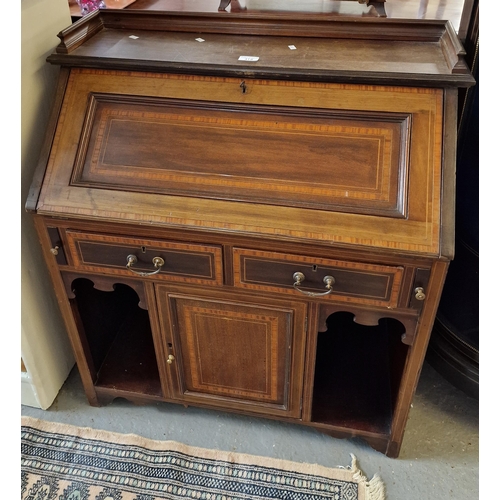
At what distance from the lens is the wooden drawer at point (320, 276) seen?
116 centimetres

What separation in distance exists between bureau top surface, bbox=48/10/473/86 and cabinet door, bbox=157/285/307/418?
0.57 m

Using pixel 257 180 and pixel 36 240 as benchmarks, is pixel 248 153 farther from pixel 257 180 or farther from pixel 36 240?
pixel 36 240

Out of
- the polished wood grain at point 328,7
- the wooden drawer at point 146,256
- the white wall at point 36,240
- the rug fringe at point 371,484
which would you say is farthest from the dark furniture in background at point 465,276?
the white wall at point 36,240

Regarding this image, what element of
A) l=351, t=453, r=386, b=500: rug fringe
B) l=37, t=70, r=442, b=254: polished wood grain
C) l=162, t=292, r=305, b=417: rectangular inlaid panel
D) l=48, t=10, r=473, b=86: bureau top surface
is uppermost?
l=48, t=10, r=473, b=86: bureau top surface

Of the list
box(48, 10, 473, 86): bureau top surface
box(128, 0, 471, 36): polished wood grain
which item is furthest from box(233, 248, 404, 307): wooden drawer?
box(128, 0, 471, 36): polished wood grain

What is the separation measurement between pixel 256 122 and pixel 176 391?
33.8 inches

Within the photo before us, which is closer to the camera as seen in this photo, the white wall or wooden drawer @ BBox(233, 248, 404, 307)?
wooden drawer @ BBox(233, 248, 404, 307)

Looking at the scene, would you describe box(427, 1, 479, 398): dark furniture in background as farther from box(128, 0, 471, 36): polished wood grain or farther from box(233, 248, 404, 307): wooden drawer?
box(233, 248, 404, 307): wooden drawer

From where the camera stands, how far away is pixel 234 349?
143 centimetres

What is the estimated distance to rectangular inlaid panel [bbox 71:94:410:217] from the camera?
3.83 ft

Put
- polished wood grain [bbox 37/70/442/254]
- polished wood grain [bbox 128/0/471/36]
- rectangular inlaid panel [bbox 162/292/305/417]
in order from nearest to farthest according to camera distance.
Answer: polished wood grain [bbox 37/70/442/254] < rectangular inlaid panel [bbox 162/292/305/417] < polished wood grain [bbox 128/0/471/36]

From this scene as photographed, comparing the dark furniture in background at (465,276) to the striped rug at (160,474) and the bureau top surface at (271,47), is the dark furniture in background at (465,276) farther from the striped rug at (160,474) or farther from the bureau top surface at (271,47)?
the striped rug at (160,474)

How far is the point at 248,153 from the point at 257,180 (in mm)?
76

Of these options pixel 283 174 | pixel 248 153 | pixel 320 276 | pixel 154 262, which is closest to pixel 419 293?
pixel 320 276
